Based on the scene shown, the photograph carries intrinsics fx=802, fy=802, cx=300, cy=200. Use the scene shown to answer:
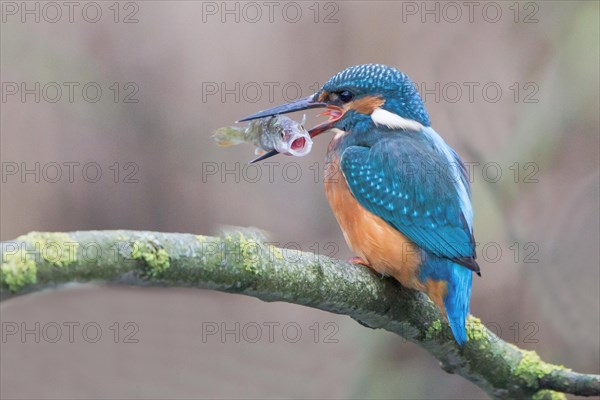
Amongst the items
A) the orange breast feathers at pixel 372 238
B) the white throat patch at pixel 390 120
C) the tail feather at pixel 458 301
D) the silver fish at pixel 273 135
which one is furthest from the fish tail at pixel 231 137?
the tail feather at pixel 458 301

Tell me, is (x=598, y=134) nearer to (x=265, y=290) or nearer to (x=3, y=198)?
(x=265, y=290)

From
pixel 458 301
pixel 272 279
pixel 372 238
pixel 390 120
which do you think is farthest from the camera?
pixel 390 120

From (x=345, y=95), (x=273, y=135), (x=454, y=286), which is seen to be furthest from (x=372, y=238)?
(x=345, y=95)

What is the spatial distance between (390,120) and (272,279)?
1204mm

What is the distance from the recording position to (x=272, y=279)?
83.0 inches

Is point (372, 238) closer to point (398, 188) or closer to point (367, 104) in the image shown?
point (398, 188)

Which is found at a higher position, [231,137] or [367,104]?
[367,104]

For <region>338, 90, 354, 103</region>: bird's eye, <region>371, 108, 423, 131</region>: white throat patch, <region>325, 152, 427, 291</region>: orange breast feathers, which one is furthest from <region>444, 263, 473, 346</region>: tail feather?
<region>338, 90, 354, 103</region>: bird's eye

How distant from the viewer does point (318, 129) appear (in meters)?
3.15

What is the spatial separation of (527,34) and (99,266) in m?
3.64

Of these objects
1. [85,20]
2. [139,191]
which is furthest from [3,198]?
[85,20]

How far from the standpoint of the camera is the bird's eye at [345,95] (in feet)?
10.3

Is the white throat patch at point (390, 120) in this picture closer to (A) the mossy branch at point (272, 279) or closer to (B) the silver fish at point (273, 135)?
(B) the silver fish at point (273, 135)

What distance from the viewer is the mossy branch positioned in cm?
174
